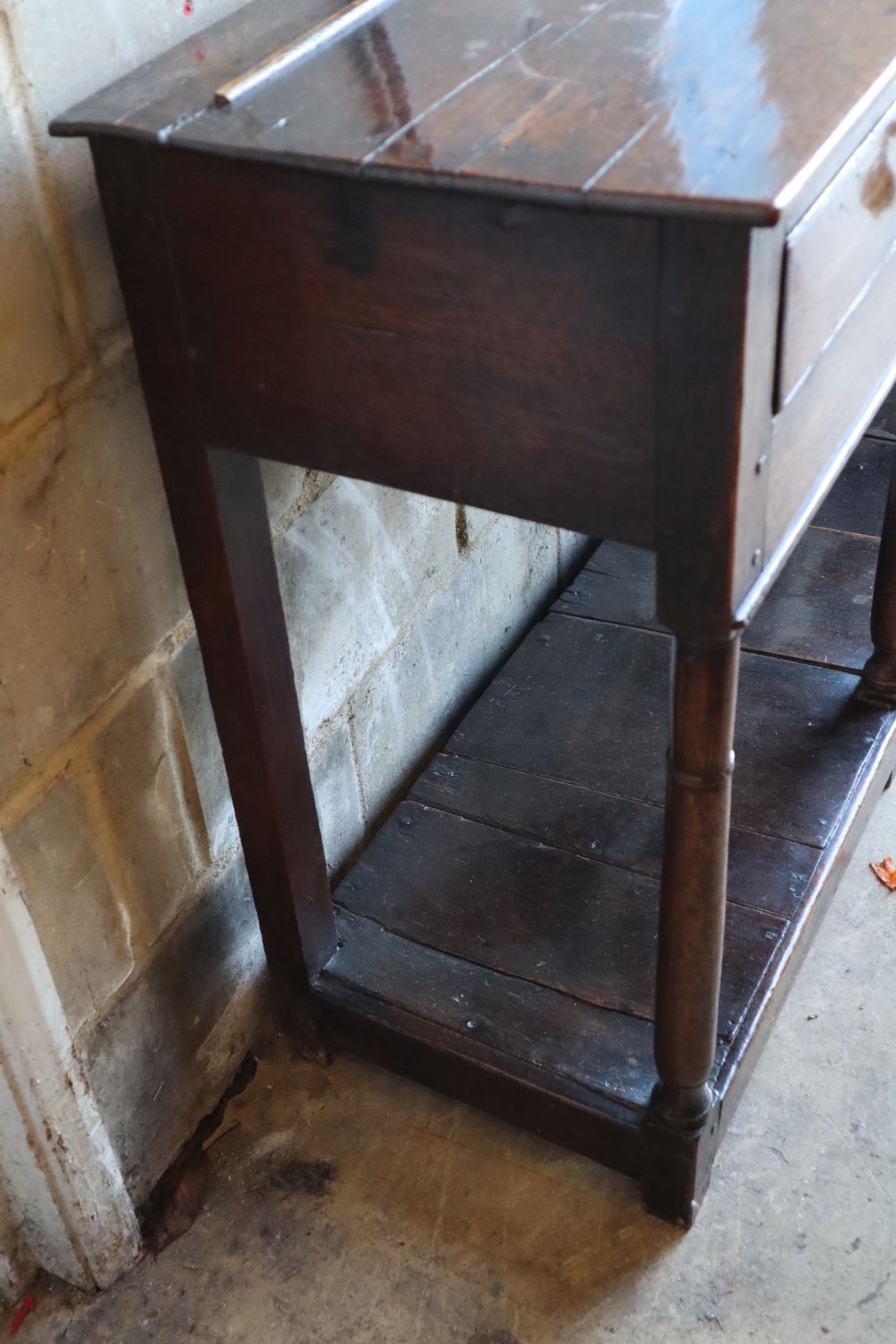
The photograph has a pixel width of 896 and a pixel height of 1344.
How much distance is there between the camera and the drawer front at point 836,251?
0.88m

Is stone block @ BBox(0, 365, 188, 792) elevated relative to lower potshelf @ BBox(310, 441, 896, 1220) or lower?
elevated

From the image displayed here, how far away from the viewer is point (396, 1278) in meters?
1.45

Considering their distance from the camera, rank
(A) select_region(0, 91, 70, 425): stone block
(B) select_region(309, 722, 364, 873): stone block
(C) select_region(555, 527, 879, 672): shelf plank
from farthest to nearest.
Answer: (C) select_region(555, 527, 879, 672): shelf plank < (B) select_region(309, 722, 364, 873): stone block < (A) select_region(0, 91, 70, 425): stone block

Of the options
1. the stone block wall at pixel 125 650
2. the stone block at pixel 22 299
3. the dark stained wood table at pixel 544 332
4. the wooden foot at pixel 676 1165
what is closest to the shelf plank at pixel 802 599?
the stone block wall at pixel 125 650

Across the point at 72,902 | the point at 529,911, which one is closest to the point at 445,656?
the point at 529,911

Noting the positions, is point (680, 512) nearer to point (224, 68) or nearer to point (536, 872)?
point (224, 68)

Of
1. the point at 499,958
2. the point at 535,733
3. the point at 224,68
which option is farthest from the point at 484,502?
the point at 535,733

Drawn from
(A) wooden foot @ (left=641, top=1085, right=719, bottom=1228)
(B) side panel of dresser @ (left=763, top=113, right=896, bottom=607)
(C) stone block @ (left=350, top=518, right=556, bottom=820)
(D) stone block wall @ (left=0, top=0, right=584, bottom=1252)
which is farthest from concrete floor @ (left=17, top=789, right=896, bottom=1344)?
(B) side panel of dresser @ (left=763, top=113, right=896, bottom=607)

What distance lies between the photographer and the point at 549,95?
94cm

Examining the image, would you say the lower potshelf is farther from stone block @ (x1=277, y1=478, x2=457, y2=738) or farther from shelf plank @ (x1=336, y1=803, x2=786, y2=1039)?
stone block @ (x1=277, y1=478, x2=457, y2=738)

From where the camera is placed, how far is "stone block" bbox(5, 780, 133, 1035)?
120cm

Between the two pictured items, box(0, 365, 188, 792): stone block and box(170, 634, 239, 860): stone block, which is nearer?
box(0, 365, 188, 792): stone block

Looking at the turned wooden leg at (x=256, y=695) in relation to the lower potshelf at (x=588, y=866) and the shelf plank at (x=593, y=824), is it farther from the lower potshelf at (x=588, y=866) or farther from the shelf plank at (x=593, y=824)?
the shelf plank at (x=593, y=824)

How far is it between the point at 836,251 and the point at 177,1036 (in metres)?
1.10
